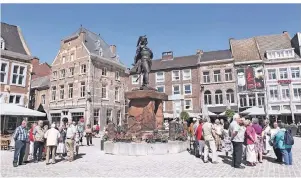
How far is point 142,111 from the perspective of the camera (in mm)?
10844

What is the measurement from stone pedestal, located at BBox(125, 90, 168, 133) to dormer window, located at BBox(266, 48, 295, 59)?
28342mm

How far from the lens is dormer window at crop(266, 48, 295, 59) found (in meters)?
32.6

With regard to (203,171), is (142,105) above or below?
above

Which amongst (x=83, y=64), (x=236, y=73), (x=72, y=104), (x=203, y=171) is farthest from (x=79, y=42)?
(x=203, y=171)

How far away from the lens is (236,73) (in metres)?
34.2

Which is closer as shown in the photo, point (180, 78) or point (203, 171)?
point (203, 171)

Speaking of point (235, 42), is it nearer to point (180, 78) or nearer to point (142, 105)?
point (180, 78)

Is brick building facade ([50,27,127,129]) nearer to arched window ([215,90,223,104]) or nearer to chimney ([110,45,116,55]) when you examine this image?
chimney ([110,45,116,55])

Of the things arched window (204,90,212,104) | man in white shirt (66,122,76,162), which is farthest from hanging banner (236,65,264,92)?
man in white shirt (66,122,76,162)

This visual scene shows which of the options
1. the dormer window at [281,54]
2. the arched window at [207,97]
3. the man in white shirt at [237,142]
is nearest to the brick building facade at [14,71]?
the man in white shirt at [237,142]

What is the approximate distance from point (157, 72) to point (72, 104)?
15.3 m

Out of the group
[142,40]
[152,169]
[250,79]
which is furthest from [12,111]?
[250,79]

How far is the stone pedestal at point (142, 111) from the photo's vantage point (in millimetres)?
10641

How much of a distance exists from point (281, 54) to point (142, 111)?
97.1 ft
